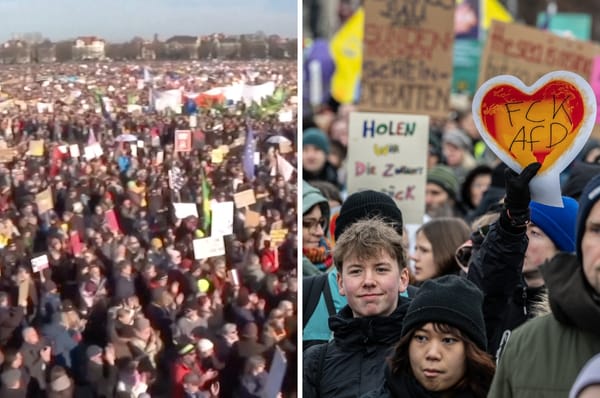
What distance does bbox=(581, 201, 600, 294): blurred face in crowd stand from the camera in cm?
305

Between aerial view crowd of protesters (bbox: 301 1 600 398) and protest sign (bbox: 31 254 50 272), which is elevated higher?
protest sign (bbox: 31 254 50 272)

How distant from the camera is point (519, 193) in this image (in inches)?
150

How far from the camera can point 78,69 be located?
3.62m

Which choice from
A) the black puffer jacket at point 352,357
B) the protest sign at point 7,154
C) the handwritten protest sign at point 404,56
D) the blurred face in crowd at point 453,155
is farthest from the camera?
the blurred face in crowd at point 453,155

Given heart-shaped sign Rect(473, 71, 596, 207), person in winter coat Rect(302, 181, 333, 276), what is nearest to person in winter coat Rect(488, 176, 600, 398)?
heart-shaped sign Rect(473, 71, 596, 207)

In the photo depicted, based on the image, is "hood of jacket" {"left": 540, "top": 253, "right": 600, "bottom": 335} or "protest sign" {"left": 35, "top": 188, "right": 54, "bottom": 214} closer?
"hood of jacket" {"left": 540, "top": 253, "right": 600, "bottom": 335}

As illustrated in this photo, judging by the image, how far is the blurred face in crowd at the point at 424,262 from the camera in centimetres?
607

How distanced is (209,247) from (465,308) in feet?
2.72

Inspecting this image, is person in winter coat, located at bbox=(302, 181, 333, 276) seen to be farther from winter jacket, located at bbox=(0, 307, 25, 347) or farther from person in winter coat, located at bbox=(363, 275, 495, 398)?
winter jacket, located at bbox=(0, 307, 25, 347)

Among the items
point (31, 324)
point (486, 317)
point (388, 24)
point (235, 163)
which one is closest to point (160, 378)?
point (31, 324)

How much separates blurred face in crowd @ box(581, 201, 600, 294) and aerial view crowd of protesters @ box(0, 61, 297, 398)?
0.93 m

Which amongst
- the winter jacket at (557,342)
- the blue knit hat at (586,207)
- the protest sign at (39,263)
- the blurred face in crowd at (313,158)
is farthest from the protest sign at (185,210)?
the blurred face in crowd at (313,158)

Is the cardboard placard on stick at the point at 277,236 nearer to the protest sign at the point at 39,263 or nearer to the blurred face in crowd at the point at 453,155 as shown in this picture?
the protest sign at the point at 39,263

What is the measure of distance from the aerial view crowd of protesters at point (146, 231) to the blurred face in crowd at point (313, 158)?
678 cm
